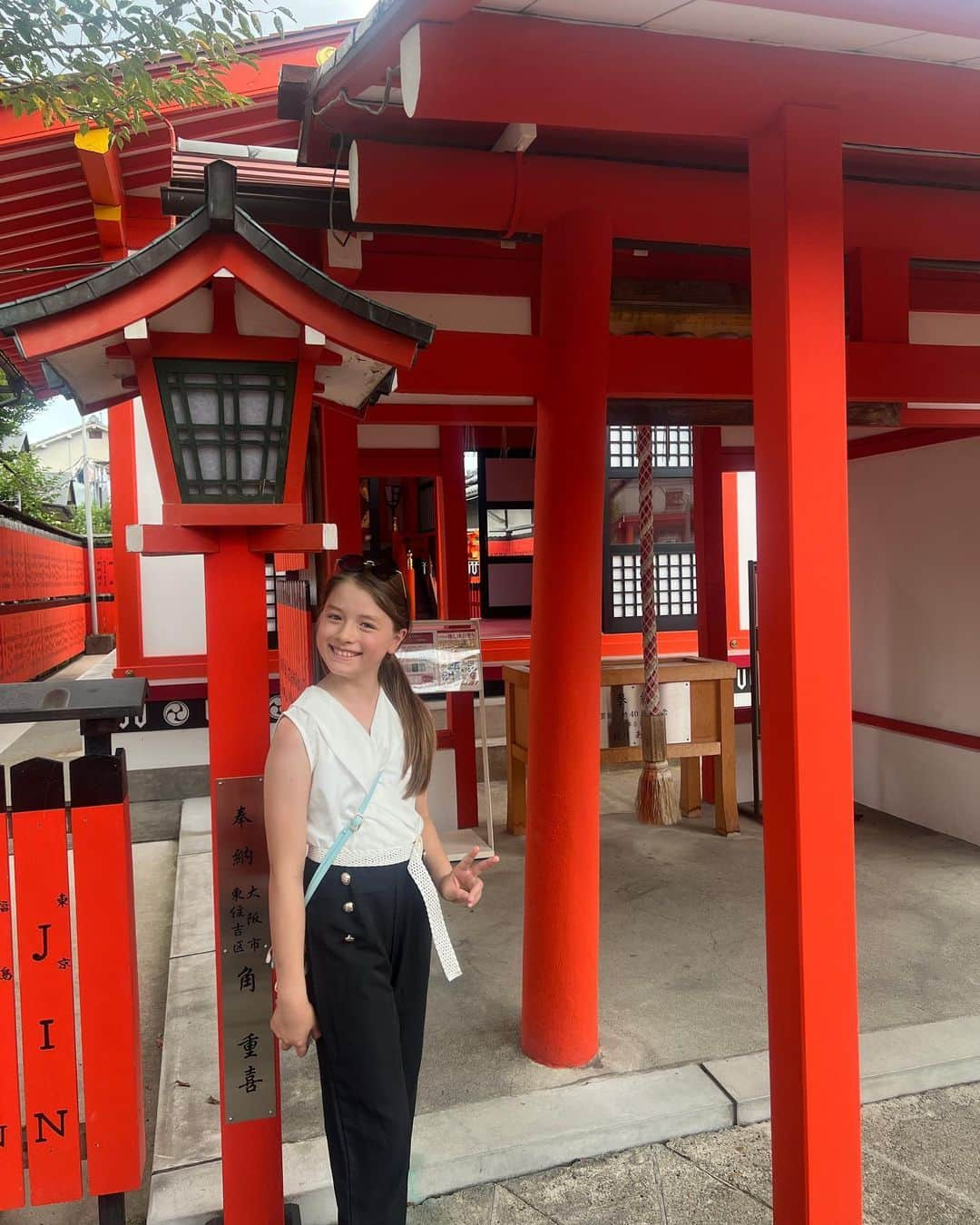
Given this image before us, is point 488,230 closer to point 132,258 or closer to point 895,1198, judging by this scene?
point 132,258

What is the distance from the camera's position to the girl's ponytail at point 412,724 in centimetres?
218

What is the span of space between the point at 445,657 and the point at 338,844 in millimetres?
3424

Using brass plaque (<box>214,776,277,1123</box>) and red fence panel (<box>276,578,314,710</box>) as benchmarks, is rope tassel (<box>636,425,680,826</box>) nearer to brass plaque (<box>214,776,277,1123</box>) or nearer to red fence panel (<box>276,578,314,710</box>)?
red fence panel (<box>276,578,314,710</box>)

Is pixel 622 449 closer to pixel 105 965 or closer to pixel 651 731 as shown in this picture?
pixel 651 731

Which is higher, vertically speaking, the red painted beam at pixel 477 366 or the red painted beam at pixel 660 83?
the red painted beam at pixel 660 83

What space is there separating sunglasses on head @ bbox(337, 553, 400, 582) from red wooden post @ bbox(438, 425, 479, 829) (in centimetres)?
420

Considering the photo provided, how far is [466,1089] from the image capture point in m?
3.12

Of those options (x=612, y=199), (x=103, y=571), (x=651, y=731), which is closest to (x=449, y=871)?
(x=612, y=199)

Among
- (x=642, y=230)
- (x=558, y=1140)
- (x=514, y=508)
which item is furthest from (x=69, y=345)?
(x=514, y=508)

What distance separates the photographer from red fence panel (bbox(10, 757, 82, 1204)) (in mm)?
2262

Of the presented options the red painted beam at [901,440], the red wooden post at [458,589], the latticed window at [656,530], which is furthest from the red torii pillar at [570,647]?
the latticed window at [656,530]

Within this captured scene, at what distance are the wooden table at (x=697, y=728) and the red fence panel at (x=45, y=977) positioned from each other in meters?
3.96

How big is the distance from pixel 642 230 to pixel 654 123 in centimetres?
124

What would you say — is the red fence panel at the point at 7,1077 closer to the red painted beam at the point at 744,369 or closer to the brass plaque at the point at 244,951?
the brass plaque at the point at 244,951
